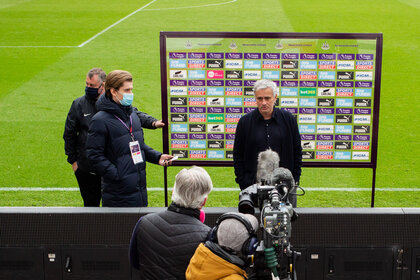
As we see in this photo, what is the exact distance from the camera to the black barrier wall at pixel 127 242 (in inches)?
187

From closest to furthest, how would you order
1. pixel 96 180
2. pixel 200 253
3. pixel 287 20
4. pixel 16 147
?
pixel 200 253, pixel 96 180, pixel 16 147, pixel 287 20

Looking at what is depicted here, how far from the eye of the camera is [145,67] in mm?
16516

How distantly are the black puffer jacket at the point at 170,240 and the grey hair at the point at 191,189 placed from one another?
0.05 metres

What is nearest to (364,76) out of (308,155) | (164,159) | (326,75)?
(326,75)

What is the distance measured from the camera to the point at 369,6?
25.0 metres

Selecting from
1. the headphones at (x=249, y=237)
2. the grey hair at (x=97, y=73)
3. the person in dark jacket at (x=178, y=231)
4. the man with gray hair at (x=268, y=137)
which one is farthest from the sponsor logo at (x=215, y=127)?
the headphones at (x=249, y=237)

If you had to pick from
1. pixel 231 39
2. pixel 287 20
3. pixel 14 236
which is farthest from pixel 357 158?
pixel 287 20

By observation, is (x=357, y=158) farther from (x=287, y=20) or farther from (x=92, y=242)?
(x=287, y=20)

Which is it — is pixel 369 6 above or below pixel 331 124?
above

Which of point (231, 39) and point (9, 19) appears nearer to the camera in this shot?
point (231, 39)

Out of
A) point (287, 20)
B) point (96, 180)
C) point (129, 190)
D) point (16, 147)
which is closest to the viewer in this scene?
point (129, 190)

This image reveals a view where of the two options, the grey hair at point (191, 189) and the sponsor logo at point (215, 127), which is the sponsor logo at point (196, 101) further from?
the grey hair at point (191, 189)

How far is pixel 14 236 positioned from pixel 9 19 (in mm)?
20760

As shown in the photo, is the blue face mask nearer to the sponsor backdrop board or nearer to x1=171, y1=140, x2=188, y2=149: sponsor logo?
the sponsor backdrop board
